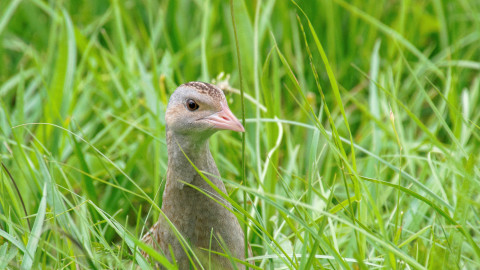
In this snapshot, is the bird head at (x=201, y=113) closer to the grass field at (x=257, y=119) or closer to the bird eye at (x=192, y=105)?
the bird eye at (x=192, y=105)

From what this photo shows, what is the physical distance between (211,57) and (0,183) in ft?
6.47

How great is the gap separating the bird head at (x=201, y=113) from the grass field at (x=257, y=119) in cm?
13

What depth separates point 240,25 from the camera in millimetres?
3561

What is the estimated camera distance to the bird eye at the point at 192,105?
221cm

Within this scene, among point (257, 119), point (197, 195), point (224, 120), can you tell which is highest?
point (224, 120)

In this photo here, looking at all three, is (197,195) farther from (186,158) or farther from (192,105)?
(192,105)

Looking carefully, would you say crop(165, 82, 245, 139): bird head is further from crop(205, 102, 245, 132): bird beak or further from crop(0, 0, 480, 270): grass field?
crop(0, 0, 480, 270): grass field

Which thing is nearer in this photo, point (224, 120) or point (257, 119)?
point (224, 120)

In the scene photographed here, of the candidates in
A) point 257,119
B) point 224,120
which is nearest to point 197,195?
point 224,120

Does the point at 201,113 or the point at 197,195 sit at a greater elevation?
the point at 201,113

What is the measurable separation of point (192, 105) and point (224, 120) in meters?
0.14

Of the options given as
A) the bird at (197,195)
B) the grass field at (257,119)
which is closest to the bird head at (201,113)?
the bird at (197,195)

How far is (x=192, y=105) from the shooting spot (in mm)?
2215

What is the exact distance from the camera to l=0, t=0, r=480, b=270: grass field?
2.28 metres
